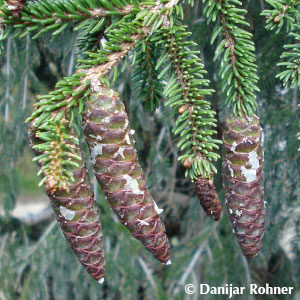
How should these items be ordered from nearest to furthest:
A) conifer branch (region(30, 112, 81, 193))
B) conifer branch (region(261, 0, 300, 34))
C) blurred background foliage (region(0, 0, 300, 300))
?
conifer branch (region(30, 112, 81, 193))
conifer branch (region(261, 0, 300, 34))
blurred background foliage (region(0, 0, 300, 300))

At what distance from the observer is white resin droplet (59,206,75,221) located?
0.56 meters

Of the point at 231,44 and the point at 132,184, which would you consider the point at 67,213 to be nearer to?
the point at 132,184

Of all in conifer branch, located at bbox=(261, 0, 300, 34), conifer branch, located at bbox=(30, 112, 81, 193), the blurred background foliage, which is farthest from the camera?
the blurred background foliage

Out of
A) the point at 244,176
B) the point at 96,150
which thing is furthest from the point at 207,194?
the point at 96,150

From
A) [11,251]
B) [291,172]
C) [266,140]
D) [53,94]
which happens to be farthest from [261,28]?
[11,251]

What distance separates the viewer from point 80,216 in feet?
1.86

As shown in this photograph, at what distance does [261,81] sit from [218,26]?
0.32 m

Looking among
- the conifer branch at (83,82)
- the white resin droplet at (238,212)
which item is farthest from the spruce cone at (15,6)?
the white resin droplet at (238,212)

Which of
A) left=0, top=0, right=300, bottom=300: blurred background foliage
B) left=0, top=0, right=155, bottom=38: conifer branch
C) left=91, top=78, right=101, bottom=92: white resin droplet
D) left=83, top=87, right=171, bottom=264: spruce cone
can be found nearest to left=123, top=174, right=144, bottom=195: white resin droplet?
left=83, top=87, right=171, bottom=264: spruce cone

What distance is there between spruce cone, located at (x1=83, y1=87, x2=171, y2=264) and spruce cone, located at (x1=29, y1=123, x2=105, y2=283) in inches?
1.3

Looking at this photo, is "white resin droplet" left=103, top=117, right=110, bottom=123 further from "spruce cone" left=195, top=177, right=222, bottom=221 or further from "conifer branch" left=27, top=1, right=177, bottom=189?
"spruce cone" left=195, top=177, right=222, bottom=221

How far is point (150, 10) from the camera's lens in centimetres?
→ 60

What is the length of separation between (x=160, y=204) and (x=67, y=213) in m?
1.14

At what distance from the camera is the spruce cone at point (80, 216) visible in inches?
21.9
